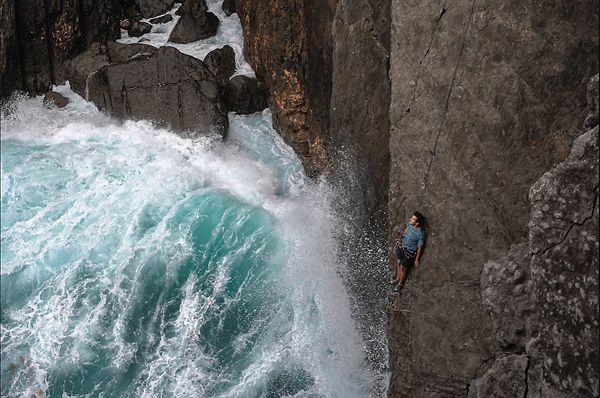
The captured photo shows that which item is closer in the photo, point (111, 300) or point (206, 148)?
point (111, 300)

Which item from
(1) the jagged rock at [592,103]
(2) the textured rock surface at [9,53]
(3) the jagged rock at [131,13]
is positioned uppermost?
(1) the jagged rock at [592,103]

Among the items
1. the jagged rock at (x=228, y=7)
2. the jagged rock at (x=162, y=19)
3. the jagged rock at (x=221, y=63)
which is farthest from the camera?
the jagged rock at (x=162, y=19)

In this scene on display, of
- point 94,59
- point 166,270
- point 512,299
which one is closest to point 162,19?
point 94,59

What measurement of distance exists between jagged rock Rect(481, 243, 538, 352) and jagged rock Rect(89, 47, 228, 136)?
9.42 meters

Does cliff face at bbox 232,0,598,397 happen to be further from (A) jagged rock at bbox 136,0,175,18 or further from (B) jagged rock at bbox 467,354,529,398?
(A) jagged rock at bbox 136,0,175,18

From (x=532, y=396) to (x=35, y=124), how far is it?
46.8ft

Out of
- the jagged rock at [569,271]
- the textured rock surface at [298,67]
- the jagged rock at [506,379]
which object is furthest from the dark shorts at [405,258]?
the textured rock surface at [298,67]

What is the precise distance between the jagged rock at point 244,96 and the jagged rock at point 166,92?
0.41 meters

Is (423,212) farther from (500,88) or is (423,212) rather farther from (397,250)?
(500,88)

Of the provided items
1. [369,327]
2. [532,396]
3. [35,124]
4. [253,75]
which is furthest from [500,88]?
[35,124]

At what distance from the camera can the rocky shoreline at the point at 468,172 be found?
6.61 metres

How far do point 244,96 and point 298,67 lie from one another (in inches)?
110

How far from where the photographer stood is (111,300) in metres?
11.9

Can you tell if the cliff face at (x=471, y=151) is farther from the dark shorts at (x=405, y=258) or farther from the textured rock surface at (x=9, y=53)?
the textured rock surface at (x=9, y=53)
